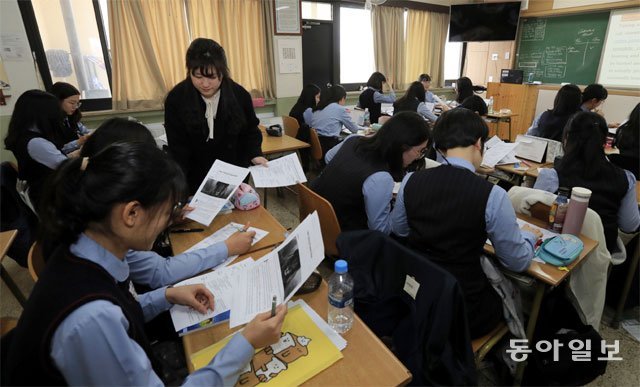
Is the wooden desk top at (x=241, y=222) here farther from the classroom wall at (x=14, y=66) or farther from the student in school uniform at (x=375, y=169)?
the classroom wall at (x=14, y=66)

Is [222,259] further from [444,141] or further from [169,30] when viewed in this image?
[169,30]

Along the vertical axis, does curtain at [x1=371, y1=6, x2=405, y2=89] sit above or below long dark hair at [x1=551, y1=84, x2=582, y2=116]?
above

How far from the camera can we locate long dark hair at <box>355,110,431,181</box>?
5.46 ft

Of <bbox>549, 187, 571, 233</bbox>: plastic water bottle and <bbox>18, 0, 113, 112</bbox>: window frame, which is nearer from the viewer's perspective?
<bbox>549, 187, 571, 233</bbox>: plastic water bottle

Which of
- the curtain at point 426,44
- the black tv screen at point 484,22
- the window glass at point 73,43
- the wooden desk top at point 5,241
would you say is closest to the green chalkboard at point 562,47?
the black tv screen at point 484,22

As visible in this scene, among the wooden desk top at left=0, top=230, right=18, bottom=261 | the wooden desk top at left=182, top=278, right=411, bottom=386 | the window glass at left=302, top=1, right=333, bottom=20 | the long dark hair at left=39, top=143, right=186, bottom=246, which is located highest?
the window glass at left=302, top=1, right=333, bottom=20

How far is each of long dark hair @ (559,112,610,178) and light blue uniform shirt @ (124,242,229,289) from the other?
1822 millimetres

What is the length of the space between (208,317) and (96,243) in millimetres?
397

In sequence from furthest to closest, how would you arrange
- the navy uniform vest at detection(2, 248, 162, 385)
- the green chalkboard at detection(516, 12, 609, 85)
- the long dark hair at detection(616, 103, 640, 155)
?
the green chalkboard at detection(516, 12, 609, 85)
the long dark hair at detection(616, 103, 640, 155)
the navy uniform vest at detection(2, 248, 162, 385)

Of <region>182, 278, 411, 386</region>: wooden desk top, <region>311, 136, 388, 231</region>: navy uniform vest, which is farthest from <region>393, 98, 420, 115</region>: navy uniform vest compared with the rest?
<region>182, 278, 411, 386</region>: wooden desk top

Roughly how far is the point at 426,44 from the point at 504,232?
236 inches

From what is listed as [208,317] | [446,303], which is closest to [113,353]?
[208,317]

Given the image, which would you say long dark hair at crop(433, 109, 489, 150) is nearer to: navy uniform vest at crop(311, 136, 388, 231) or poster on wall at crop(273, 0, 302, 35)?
navy uniform vest at crop(311, 136, 388, 231)

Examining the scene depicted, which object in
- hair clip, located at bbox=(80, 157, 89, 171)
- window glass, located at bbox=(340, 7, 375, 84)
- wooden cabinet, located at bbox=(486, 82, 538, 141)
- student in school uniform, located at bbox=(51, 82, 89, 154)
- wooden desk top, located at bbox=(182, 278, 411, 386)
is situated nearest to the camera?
hair clip, located at bbox=(80, 157, 89, 171)
